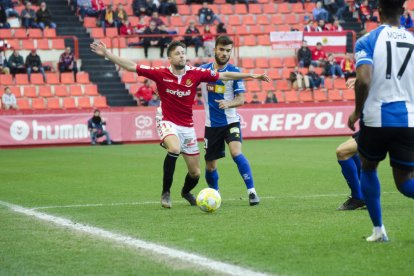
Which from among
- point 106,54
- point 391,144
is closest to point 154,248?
point 391,144

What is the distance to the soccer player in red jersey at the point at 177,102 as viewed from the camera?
1129 cm

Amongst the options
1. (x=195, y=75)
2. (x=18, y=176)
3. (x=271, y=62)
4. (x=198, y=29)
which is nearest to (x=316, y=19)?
(x=271, y=62)

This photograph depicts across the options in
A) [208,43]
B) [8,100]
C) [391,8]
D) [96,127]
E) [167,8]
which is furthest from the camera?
[167,8]

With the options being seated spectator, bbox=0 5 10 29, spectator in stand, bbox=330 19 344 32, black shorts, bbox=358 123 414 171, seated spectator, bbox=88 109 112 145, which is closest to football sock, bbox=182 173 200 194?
black shorts, bbox=358 123 414 171

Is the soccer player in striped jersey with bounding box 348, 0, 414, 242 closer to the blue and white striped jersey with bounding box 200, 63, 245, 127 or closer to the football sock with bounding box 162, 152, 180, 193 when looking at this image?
the football sock with bounding box 162, 152, 180, 193

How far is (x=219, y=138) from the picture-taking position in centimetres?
1213

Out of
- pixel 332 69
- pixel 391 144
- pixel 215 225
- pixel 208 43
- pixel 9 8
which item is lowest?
pixel 332 69

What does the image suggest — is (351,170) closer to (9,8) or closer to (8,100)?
(8,100)

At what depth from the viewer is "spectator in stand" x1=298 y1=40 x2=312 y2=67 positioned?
1377 inches

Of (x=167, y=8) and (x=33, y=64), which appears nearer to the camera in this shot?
(x=33, y=64)

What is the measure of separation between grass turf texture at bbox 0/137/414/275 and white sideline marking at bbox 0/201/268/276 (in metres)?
0.15

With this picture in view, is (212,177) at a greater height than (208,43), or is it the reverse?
(208,43)

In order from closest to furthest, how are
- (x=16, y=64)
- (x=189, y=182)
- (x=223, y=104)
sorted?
(x=223, y=104) → (x=189, y=182) → (x=16, y=64)

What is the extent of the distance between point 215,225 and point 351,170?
2.26m
